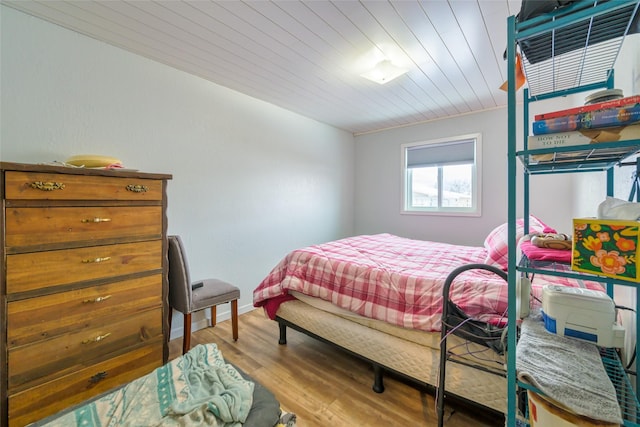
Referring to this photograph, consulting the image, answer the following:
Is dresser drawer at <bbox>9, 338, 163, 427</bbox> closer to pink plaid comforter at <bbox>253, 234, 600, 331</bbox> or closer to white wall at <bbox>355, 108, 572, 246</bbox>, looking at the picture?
pink plaid comforter at <bbox>253, 234, 600, 331</bbox>

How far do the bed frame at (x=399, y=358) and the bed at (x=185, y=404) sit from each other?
2.56ft

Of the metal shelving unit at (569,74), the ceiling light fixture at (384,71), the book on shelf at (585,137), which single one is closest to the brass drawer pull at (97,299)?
the metal shelving unit at (569,74)

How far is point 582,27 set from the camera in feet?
2.69

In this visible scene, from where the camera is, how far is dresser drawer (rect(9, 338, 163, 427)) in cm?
122

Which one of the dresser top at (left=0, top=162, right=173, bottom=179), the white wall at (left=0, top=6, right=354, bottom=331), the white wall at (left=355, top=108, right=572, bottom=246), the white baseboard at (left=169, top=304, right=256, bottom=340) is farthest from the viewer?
the white wall at (left=355, top=108, right=572, bottom=246)

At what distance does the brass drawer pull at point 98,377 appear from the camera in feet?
4.66

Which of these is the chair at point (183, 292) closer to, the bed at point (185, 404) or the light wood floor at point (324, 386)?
the light wood floor at point (324, 386)

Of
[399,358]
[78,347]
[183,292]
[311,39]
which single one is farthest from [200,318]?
[311,39]

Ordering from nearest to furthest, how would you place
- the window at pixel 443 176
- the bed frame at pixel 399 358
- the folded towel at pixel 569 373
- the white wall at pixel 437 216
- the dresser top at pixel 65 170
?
the folded towel at pixel 569 373 < the dresser top at pixel 65 170 < the bed frame at pixel 399 358 < the white wall at pixel 437 216 < the window at pixel 443 176

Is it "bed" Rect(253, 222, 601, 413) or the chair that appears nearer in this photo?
"bed" Rect(253, 222, 601, 413)

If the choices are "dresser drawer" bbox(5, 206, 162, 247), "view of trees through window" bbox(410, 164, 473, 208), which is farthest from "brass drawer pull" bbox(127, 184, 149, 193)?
"view of trees through window" bbox(410, 164, 473, 208)

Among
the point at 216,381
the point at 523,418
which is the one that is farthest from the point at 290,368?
the point at 523,418

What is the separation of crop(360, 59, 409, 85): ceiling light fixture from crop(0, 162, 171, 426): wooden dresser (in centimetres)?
183

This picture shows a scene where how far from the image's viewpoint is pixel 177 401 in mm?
1009
